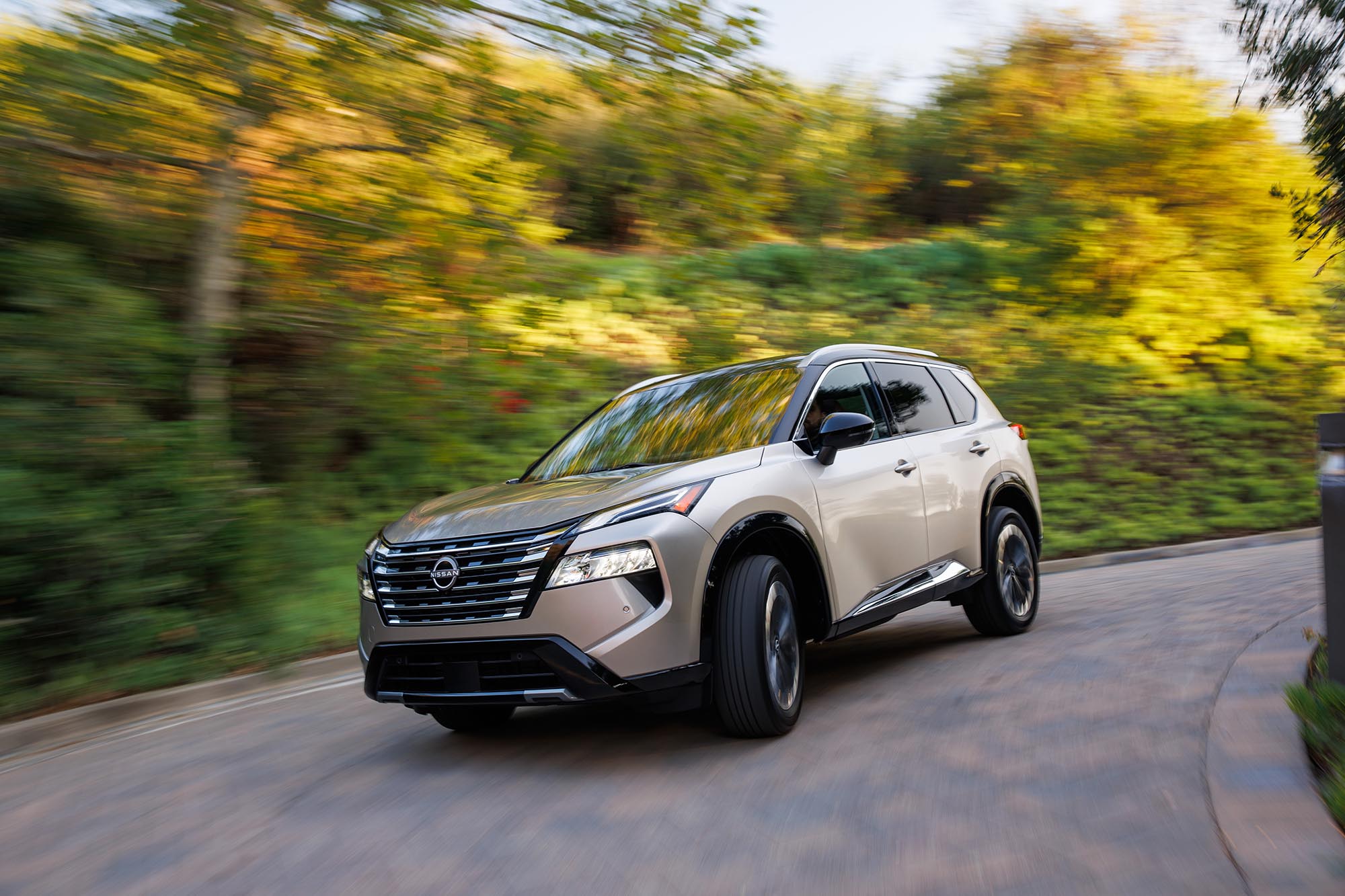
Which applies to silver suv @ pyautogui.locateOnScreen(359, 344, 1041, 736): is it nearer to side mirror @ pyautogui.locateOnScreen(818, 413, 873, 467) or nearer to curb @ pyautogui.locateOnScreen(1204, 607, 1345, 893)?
side mirror @ pyautogui.locateOnScreen(818, 413, 873, 467)

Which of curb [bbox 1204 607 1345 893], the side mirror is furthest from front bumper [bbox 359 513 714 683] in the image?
curb [bbox 1204 607 1345 893]

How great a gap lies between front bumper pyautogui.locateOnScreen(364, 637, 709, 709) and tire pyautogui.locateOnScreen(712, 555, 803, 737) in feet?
0.46

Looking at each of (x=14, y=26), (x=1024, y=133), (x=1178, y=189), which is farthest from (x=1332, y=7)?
(x=1024, y=133)

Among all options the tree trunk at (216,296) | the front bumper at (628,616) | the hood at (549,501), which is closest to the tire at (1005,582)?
the hood at (549,501)

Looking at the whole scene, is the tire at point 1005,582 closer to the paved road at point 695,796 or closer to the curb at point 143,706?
the paved road at point 695,796

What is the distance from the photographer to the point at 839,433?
16.9 ft

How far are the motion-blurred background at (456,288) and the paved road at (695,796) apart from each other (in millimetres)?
1839

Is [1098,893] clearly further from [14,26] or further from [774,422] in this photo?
[14,26]

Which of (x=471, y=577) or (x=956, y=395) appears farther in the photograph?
(x=956, y=395)

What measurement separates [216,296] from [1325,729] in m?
7.82

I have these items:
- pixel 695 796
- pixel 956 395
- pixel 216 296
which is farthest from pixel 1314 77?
pixel 216 296

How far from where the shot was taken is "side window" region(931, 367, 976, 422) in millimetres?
7043

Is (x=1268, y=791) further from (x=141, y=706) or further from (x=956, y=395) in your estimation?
(x=141, y=706)

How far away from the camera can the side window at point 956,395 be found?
7.04m
